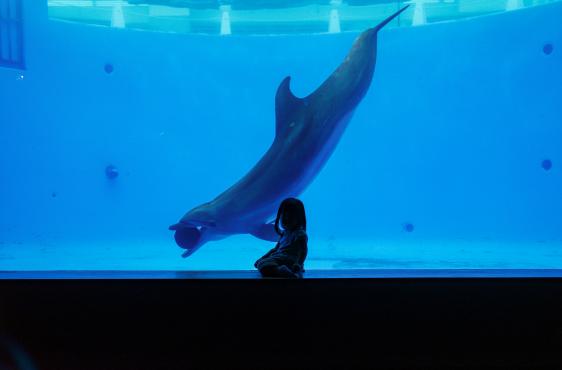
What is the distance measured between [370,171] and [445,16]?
3.84 meters

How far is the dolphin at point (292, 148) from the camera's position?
4.22 meters

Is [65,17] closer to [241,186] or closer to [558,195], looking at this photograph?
[241,186]

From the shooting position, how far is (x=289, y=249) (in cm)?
214

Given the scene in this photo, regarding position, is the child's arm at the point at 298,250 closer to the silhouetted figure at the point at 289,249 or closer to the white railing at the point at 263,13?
the silhouetted figure at the point at 289,249

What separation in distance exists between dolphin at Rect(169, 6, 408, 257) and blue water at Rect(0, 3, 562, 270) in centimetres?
412

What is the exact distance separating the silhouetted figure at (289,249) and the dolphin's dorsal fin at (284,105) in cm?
205

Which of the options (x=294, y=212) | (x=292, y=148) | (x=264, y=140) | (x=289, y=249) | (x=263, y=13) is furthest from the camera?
(x=264, y=140)

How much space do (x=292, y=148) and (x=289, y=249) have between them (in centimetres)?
233
